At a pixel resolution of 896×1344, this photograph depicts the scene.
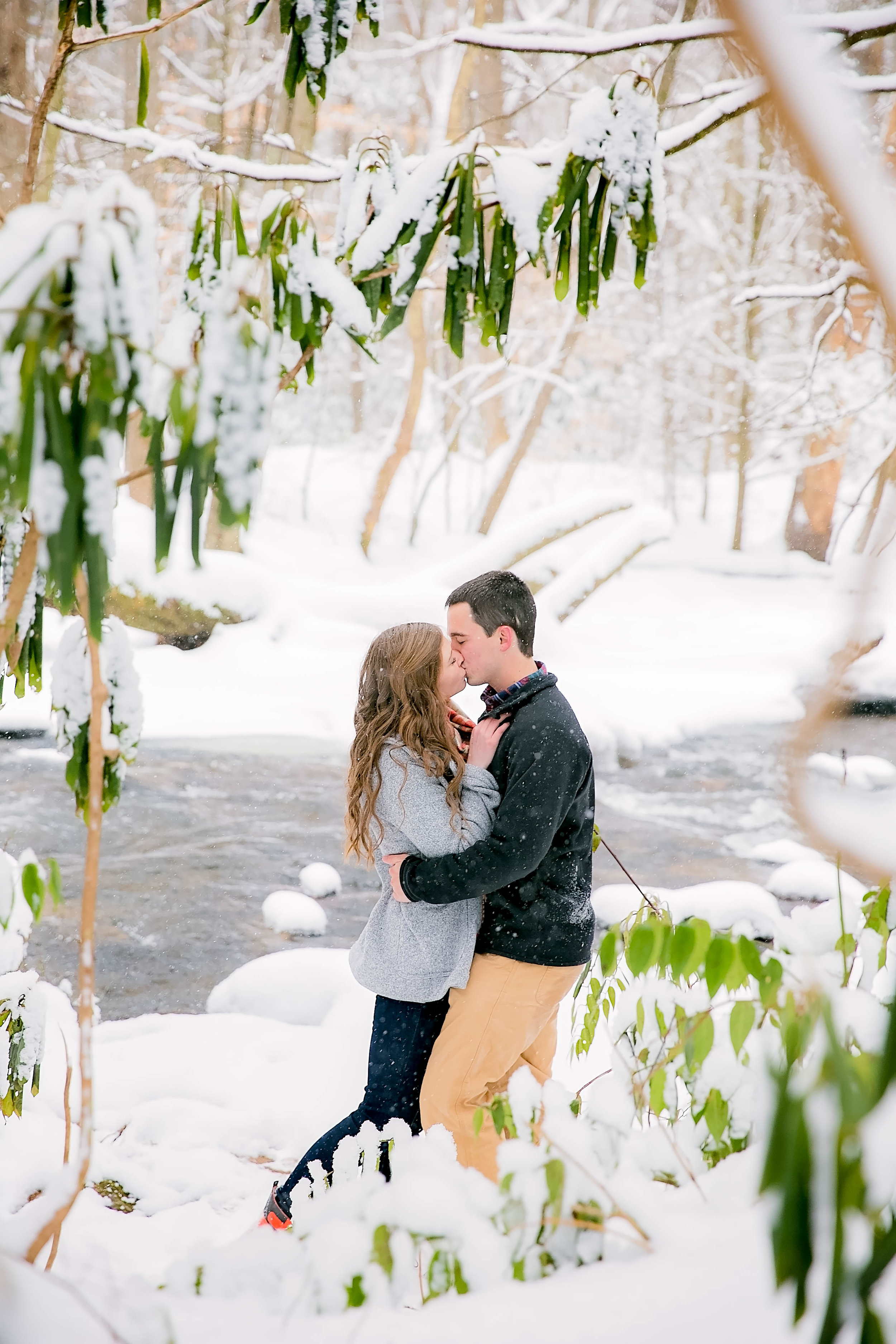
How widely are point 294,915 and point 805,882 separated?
265 centimetres

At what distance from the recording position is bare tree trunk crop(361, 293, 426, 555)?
453 inches

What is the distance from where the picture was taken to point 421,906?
6.60 feet

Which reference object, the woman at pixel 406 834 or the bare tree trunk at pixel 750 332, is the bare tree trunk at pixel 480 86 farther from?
the woman at pixel 406 834

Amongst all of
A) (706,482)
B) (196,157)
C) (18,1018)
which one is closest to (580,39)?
(196,157)

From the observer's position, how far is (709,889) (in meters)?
3.83

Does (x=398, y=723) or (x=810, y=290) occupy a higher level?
(x=810, y=290)

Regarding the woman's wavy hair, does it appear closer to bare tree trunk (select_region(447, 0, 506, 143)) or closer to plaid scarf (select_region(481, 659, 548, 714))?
plaid scarf (select_region(481, 659, 548, 714))

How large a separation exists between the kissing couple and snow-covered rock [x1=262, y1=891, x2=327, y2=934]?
2.50 metres

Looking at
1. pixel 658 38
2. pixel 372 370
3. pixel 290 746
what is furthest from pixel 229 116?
pixel 658 38

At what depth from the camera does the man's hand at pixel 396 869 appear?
Result: 194cm

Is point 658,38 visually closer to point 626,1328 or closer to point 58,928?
point 626,1328

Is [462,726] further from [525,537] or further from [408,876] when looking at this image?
[525,537]

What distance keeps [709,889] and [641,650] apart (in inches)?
287

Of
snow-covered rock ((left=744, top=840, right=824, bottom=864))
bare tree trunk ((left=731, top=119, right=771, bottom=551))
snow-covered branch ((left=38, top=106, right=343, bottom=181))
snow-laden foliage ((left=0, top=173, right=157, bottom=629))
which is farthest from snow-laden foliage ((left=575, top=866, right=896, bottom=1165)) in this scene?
bare tree trunk ((left=731, top=119, right=771, bottom=551))
